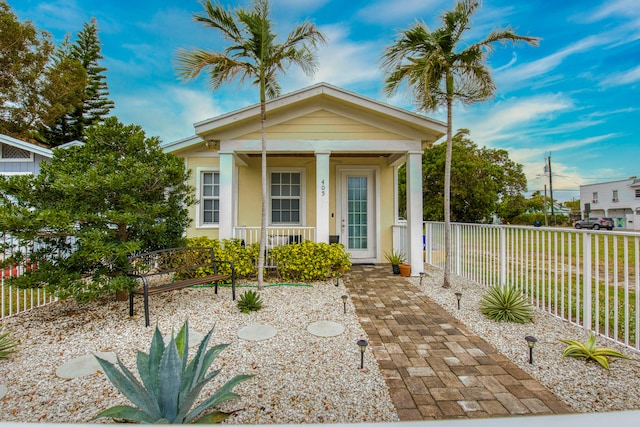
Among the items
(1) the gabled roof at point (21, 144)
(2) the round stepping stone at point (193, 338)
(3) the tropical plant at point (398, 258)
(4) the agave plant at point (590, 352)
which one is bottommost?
(2) the round stepping stone at point (193, 338)

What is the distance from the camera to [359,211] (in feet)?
26.9

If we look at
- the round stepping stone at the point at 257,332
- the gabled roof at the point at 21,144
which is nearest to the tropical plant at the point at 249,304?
the round stepping stone at the point at 257,332

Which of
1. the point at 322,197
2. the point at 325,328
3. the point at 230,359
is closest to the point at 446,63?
the point at 322,197

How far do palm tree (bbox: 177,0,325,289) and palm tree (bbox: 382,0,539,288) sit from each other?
1501mm

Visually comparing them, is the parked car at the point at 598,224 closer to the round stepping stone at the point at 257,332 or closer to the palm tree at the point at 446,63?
the palm tree at the point at 446,63

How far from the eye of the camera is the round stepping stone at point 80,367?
268 cm

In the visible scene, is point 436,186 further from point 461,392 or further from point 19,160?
point 19,160

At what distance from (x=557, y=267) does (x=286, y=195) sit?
595 cm

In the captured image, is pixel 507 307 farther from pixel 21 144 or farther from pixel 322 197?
pixel 21 144

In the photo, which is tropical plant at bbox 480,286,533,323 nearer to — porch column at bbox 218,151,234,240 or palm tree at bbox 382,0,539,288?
palm tree at bbox 382,0,539,288

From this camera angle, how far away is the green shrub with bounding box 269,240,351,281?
20.1 ft

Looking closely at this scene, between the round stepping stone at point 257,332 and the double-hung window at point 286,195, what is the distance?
4.41 m

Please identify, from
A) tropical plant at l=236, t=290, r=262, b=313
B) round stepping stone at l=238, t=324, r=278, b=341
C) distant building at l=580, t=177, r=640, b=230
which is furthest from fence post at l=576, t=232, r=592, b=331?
distant building at l=580, t=177, r=640, b=230

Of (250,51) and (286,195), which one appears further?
(286,195)
